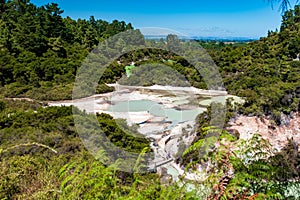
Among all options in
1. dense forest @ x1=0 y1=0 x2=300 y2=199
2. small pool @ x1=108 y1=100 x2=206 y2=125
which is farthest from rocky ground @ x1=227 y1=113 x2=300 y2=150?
small pool @ x1=108 y1=100 x2=206 y2=125

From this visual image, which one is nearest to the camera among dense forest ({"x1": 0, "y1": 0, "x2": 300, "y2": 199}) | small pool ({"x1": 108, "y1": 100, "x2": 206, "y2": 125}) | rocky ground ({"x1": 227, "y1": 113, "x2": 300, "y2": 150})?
dense forest ({"x1": 0, "y1": 0, "x2": 300, "y2": 199})

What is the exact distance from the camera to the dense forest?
150 centimetres

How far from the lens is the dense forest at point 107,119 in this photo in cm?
150

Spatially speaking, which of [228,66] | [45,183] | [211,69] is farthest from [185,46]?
[45,183]

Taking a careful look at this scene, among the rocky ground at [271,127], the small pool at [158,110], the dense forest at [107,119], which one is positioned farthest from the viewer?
the small pool at [158,110]

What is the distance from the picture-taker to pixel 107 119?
714 cm

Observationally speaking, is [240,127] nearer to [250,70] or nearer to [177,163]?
[177,163]

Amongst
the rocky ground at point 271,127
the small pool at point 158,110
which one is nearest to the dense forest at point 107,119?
the rocky ground at point 271,127

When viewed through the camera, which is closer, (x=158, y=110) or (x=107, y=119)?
(x=107, y=119)

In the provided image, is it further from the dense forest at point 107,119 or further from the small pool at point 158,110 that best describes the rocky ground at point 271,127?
the small pool at point 158,110

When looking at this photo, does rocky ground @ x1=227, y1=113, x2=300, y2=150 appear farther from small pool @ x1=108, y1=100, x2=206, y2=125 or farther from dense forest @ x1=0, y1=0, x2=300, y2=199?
small pool @ x1=108, y1=100, x2=206, y2=125

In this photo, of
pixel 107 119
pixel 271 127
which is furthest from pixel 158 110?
pixel 107 119

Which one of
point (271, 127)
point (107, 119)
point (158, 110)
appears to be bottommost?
point (271, 127)

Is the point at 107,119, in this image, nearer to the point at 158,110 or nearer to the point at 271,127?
the point at 158,110
